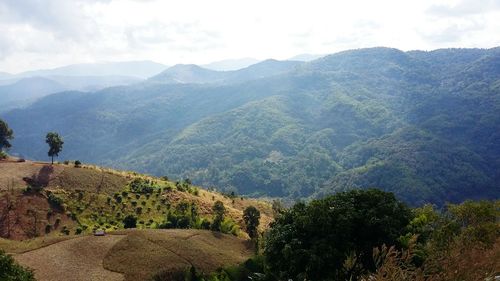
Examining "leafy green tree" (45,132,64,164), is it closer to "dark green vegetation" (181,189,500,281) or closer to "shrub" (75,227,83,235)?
"shrub" (75,227,83,235)

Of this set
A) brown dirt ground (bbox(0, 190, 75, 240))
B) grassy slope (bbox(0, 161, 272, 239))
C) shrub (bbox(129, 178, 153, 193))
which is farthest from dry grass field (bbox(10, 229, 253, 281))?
shrub (bbox(129, 178, 153, 193))

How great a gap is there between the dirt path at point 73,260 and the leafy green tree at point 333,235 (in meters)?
15.3

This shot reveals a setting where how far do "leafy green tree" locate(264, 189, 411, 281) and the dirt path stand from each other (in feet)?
50.2

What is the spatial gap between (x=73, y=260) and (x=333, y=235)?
24.8m

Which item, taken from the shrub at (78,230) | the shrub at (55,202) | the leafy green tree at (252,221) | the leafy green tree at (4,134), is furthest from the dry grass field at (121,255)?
the leafy green tree at (4,134)

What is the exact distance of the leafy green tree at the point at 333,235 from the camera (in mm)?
33906

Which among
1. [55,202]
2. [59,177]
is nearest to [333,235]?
[55,202]

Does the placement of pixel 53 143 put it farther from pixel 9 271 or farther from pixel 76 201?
pixel 9 271

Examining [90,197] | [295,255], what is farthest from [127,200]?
[295,255]

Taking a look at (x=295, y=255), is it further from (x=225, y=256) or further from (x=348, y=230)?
(x=225, y=256)

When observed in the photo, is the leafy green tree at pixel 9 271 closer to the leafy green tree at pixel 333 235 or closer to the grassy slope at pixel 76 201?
the leafy green tree at pixel 333 235

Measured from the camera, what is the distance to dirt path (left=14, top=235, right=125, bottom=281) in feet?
129

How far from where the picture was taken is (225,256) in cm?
4997

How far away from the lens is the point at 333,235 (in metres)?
35.4
